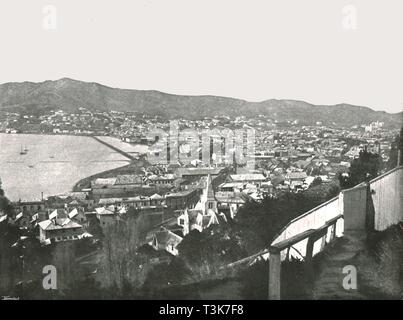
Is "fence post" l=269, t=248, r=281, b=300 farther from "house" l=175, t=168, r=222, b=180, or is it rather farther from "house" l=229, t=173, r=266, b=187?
"house" l=175, t=168, r=222, b=180

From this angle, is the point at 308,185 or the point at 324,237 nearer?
the point at 324,237

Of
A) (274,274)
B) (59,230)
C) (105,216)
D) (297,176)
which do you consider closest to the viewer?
(274,274)

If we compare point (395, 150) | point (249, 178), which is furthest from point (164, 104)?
point (395, 150)

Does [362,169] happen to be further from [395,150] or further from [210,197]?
[210,197]

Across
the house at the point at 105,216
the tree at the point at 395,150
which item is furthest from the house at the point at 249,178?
the tree at the point at 395,150
